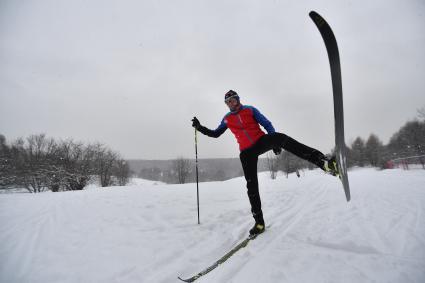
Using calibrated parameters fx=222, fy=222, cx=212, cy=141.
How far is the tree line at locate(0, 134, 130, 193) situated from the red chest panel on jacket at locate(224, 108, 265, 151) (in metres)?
54.2

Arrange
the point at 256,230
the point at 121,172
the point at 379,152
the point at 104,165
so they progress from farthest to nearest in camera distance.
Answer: the point at 379,152 → the point at 121,172 → the point at 104,165 → the point at 256,230

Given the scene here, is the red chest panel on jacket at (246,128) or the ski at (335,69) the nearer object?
the ski at (335,69)

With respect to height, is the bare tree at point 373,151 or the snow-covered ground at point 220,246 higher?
the bare tree at point 373,151

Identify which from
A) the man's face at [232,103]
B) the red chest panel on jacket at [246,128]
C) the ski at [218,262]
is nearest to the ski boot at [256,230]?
the ski at [218,262]

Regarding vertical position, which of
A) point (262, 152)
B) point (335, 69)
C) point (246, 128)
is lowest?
point (262, 152)

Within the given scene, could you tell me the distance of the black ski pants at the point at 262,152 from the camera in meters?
3.39

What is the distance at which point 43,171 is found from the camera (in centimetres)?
4875

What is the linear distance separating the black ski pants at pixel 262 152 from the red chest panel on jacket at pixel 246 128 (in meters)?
0.10

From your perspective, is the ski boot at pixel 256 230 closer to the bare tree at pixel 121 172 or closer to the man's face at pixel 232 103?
the man's face at pixel 232 103

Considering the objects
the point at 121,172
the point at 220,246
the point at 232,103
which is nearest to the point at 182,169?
the point at 121,172

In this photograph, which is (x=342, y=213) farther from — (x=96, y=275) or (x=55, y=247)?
(x=55, y=247)

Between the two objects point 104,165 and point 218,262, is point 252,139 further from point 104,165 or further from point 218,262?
point 104,165

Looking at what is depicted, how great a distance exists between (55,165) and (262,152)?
6054cm

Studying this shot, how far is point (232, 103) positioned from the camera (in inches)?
161
